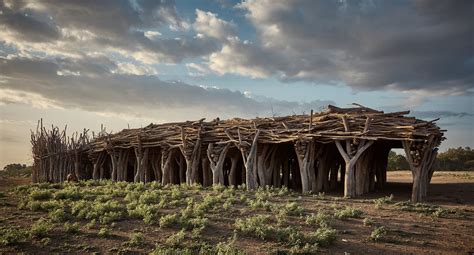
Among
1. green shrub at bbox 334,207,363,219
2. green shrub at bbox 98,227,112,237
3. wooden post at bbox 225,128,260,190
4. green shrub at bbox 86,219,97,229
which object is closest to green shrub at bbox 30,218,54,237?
green shrub at bbox 86,219,97,229

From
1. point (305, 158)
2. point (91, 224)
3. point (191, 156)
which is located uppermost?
point (191, 156)

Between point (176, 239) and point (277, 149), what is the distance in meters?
10.9

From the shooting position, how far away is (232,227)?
9.31m

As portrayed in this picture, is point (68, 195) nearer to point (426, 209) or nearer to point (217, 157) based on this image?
point (217, 157)

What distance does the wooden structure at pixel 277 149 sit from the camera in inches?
554

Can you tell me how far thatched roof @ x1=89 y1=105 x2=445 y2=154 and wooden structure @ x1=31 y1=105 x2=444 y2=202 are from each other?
3cm

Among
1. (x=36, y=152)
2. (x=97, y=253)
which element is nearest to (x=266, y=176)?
(x=97, y=253)

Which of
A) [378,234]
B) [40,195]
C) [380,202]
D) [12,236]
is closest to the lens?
[12,236]

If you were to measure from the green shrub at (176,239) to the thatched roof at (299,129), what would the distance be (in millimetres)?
7988

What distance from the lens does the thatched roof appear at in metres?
13.7

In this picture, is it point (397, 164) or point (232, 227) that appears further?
point (397, 164)

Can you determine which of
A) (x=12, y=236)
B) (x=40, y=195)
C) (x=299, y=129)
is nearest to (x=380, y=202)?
(x=299, y=129)

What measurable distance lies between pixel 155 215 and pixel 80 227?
1.78 metres

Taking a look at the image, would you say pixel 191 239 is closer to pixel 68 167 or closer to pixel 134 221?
pixel 134 221
